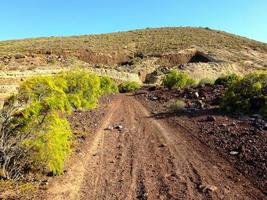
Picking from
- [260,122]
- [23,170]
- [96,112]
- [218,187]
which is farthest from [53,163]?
[96,112]

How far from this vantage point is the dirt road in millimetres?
9742

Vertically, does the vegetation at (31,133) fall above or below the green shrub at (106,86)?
above

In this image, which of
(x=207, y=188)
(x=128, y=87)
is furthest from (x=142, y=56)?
(x=207, y=188)

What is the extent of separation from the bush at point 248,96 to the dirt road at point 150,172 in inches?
186

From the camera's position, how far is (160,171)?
11.4 metres

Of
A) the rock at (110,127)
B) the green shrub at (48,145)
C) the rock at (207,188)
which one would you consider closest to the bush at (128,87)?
the rock at (110,127)

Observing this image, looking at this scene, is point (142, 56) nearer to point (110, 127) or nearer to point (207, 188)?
point (110, 127)

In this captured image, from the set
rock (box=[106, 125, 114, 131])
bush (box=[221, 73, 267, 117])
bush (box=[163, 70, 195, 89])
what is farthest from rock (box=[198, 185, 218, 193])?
bush (box=[163, 70, 195, 89])

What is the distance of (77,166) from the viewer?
40.8 ft

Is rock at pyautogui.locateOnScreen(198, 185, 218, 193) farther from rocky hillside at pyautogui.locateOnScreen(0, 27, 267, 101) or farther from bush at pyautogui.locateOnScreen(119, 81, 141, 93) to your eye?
bush at pyautogui.locateOnScreen(119, 81, 141, 93)

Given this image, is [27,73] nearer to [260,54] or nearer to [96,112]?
[96,112]

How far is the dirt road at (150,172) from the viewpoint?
32.0ft

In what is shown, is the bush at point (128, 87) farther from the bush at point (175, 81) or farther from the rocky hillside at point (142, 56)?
the rocky hillside at point (142, 56)

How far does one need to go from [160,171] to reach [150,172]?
0.30 m
